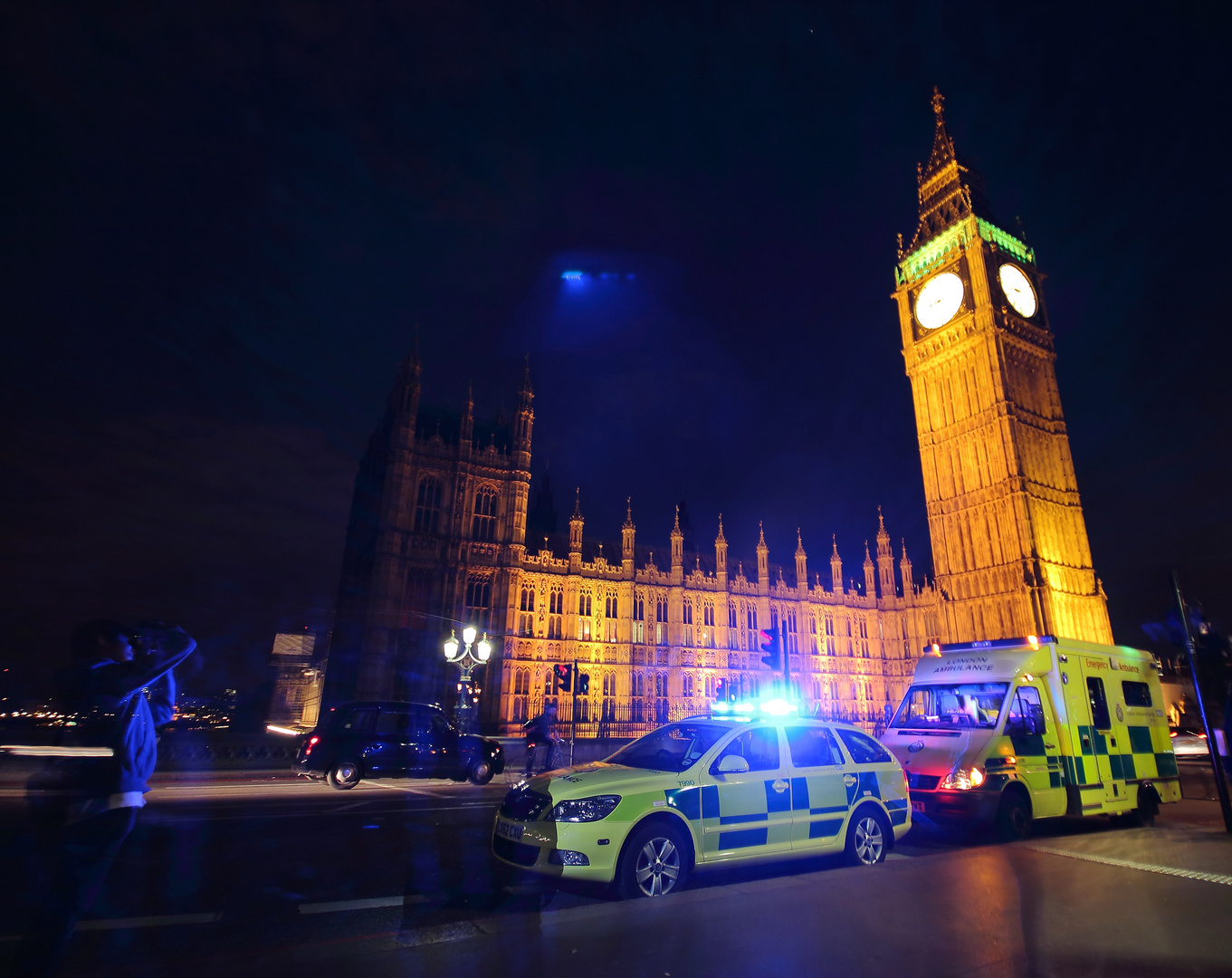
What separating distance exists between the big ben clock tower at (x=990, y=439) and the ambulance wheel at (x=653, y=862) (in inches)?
1799

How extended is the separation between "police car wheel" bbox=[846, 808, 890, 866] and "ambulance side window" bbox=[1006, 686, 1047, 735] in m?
3.43

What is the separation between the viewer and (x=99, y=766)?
372 centimetres

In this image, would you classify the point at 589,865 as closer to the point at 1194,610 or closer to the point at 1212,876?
the point at 1212,876

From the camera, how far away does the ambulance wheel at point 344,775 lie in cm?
1352

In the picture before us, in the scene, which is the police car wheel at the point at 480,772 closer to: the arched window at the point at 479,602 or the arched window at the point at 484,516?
the arched window at the point at 479,602

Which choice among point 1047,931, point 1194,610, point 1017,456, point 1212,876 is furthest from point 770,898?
point 1017,456

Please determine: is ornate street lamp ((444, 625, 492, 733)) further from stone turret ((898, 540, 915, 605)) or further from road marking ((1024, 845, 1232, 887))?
stone turret ((898, 540, 915, 605))

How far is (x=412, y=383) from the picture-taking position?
4241 centimetres

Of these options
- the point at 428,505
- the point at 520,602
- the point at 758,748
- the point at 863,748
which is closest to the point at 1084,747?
the point at 863,748

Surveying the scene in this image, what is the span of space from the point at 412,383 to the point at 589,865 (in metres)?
41.0

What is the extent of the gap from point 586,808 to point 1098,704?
392 inches

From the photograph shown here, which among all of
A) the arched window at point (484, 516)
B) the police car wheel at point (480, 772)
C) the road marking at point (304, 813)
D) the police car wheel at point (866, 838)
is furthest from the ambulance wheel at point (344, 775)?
the arched window at point (484, 516)

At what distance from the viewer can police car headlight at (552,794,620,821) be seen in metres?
5.52

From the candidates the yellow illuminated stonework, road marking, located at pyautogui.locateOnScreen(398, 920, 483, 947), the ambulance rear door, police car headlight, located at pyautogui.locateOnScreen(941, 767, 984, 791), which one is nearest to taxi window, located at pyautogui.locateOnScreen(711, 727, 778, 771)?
road marking, located at pyautogui.locateOnScreen(398, 920, 483, 947)
